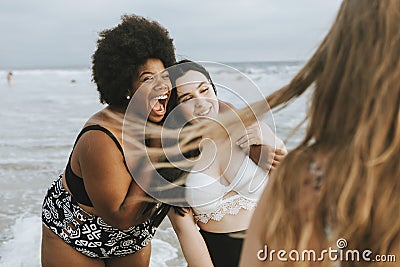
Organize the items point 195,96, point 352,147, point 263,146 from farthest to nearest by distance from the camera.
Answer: point 195,96
point 263,146
point 352,147

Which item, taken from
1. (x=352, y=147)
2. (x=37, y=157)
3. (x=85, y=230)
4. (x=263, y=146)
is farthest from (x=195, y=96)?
(x=37, y=157)

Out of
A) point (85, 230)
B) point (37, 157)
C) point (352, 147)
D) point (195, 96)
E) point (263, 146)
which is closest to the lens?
point (352, 147)

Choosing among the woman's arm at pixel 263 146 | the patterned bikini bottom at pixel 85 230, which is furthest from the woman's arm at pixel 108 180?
the woman's arm at pixel 263 146

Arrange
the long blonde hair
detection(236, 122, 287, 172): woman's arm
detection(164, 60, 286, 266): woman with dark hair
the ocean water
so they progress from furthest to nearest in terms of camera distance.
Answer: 1. the ocean water
2. detection(164, 60, 286, 266): woman with dark hair
3. detection(236, 122, 287, 172): woman's arm
4. the long blonde hair

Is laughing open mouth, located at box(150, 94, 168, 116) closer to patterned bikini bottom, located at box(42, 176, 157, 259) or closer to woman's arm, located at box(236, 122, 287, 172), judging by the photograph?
woman's arm, located at box(236, 122, 287, 172)

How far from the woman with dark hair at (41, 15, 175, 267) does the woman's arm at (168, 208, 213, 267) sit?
163mm

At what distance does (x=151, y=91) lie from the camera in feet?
8.86

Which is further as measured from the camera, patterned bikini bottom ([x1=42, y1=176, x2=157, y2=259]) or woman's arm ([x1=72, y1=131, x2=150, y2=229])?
patterned bikini bottom ([x1=42, y1=176, x2=157, y2=259])

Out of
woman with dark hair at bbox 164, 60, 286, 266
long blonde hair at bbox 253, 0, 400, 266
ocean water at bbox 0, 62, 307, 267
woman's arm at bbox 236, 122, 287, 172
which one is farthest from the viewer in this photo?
ocean water at bbox 0, 62, 307, 267

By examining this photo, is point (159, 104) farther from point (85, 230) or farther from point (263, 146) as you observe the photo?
point (85, 230)

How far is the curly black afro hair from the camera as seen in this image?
9.31 ft

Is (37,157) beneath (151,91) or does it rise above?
beneath

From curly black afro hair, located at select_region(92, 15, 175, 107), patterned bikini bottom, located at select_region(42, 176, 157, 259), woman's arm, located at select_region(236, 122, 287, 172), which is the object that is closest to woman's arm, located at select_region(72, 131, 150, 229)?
patterned bikini bottom, located at select_region(42, 176, 157, 259)

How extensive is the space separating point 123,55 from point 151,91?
29 centimetres
